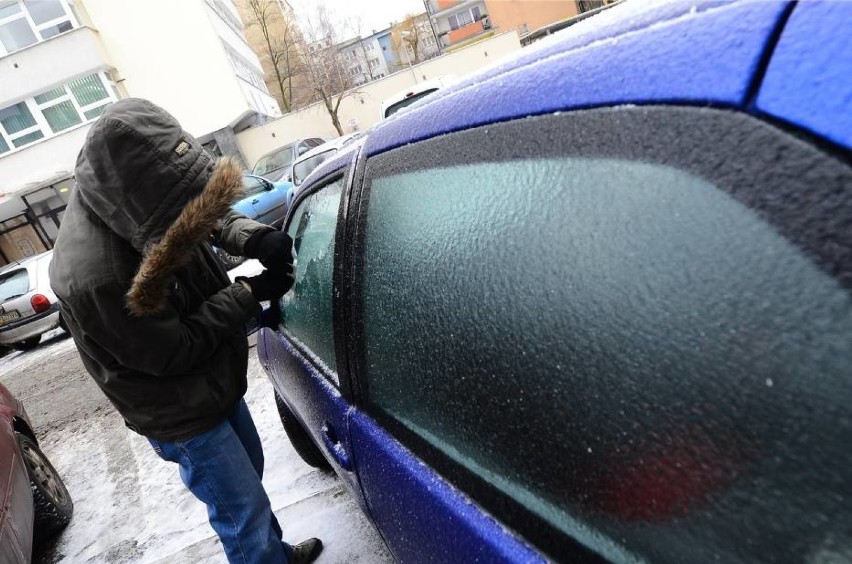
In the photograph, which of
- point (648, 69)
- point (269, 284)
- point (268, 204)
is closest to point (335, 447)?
point (269, 284)

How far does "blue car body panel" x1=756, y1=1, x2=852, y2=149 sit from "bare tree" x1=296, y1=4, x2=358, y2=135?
2610 centimetres

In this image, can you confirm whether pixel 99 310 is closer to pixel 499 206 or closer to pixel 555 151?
pixel 499 206

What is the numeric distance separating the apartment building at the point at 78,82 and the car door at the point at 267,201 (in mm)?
13313

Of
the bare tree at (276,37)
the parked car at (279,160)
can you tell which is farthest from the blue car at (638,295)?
the bare tree at (276,37)

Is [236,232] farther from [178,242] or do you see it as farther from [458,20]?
[458,20]

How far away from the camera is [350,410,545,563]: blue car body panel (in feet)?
3.07

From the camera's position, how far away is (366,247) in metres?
1.37

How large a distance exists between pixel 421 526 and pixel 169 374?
3.47 feet

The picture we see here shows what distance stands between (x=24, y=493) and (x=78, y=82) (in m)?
21.7

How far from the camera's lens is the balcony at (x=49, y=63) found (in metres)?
19.3

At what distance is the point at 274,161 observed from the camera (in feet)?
48.5

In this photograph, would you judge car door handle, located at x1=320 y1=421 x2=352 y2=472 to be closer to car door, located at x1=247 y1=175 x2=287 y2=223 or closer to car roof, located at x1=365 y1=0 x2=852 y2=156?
car roof, located at x1=365 y1=0 x2=852 y2=156

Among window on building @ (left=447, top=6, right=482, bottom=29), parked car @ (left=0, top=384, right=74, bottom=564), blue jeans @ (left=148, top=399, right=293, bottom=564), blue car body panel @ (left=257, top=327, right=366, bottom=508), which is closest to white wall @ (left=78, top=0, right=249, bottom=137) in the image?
parked car @ (left=0, top=384, right=74, bottom=564)

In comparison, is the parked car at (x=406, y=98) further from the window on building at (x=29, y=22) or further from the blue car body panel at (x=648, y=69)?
→ the window on building at (x=29, y=22)
